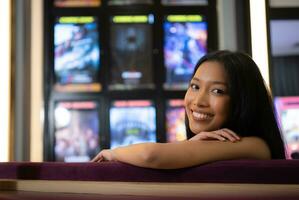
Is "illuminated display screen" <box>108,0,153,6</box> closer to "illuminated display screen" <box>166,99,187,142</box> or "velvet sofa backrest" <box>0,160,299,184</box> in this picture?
"illuminated display screen" <box>166,99,187,142</box>

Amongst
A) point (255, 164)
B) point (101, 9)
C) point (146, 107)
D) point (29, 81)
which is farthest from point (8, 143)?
point (255, 164)

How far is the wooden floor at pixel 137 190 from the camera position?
0.88 meters

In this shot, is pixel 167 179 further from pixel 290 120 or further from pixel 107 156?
pixel 290 120

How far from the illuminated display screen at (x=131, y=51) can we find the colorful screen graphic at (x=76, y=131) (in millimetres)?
298

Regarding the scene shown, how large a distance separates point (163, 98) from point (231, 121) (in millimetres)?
2348

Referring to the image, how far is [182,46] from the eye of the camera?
361 centimetres

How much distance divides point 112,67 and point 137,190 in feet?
8.94

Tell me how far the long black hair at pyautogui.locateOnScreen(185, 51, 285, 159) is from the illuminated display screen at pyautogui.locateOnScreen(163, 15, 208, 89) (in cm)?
234

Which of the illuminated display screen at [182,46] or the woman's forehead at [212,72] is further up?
the illuminated display screen at [182,46]

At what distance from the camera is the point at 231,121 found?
3.93 feet

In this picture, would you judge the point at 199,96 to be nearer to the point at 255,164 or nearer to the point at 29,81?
the point at 255,164

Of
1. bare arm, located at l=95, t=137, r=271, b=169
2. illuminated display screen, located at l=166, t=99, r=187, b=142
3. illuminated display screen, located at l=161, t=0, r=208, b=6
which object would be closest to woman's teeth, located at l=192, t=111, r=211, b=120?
bare arm, located at l=95, t=137, r=271, b=169

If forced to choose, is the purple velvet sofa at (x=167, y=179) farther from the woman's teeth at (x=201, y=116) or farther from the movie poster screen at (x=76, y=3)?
the movie poster screen at (x=76, y=3)

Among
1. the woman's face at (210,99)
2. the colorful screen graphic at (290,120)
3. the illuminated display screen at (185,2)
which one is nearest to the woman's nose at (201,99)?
the woman's face at (210,99)
